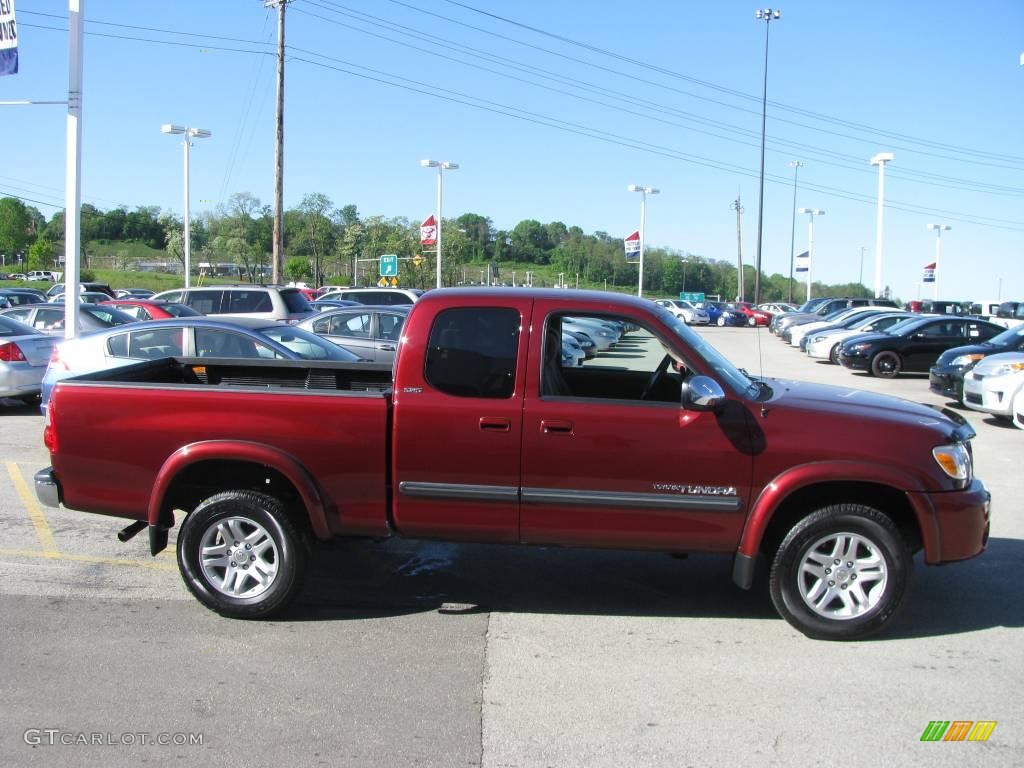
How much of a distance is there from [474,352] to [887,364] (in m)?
18.6

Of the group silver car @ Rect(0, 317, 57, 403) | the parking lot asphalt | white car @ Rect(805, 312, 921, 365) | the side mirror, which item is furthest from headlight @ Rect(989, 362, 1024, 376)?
silver car @ Rect(0, 317, 57, 403)

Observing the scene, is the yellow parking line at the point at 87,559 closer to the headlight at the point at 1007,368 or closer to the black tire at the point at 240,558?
the black tire at the point at 240,558

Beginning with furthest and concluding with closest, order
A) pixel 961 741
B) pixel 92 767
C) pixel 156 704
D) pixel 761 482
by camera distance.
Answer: pixel 761 482, pixel 156 704, pixel 961 741, pixel 92 767

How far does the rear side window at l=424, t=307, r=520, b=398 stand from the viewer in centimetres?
512

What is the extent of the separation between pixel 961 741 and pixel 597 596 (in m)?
2.34

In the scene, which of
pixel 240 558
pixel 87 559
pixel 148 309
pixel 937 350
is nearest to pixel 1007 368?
pixel 937 350

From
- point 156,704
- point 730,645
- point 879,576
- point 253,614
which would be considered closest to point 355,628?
point 253,614

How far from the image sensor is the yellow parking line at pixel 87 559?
6.32m

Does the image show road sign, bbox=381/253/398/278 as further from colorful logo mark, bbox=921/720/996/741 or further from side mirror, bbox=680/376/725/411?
colorful logo mark, bbox=921/720/996/741

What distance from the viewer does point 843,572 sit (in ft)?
16.4

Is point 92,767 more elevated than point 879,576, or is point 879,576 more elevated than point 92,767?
point 879,576

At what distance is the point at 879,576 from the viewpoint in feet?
16.3

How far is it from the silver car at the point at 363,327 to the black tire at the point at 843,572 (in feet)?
37.7

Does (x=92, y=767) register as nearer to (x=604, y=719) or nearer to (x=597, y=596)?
(x=604, y=719)
